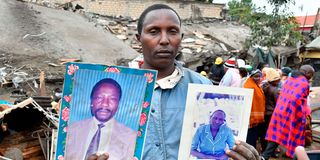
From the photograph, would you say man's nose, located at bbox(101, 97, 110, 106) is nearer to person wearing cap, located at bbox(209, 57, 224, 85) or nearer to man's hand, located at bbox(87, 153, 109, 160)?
man's hand, located at bbox(87, 153, 109, 160)

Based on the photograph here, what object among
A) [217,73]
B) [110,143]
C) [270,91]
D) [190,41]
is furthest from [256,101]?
[190,41]

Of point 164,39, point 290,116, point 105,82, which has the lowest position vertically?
point 290,116

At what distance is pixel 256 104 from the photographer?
5391 millimetres

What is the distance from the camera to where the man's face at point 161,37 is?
161 cm

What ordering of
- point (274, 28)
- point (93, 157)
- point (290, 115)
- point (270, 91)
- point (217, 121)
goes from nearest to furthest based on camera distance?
point (93, 157) → point (217, 121) → point (290, 115) → point (270, 91) → point (274, 28)

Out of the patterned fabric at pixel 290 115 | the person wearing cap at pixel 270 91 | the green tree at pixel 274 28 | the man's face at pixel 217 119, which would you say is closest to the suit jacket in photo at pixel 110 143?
the man's face at pixel 217 119

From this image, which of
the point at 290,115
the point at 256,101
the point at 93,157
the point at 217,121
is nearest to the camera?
the point at 93,157

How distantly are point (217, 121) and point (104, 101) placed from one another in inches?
18.6

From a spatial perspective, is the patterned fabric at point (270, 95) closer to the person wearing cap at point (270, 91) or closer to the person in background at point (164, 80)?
the person wearing cap at point (270, 91)

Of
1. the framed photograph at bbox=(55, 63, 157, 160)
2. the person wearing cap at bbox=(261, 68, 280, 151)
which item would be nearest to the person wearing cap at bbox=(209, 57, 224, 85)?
the person wearing cap at bbox=(261, 68, 280, 151)

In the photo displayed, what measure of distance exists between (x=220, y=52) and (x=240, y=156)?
1175 cm

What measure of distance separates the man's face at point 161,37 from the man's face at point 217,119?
335 millimetres

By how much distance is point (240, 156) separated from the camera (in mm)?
1434

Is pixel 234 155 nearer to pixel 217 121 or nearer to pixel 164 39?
pixel 217 121
